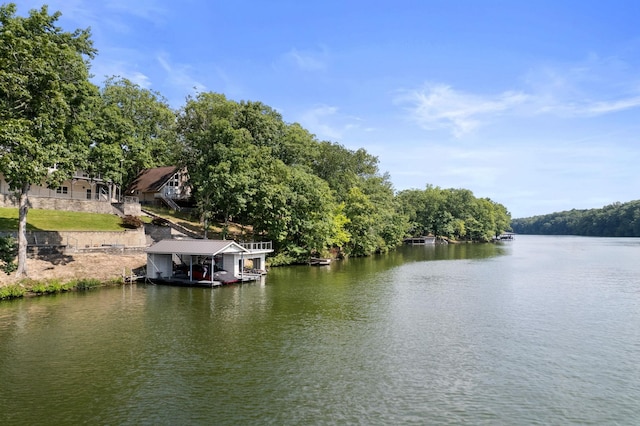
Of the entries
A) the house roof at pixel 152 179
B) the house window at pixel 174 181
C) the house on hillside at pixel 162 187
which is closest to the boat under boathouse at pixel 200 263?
the house on hillside at pixel 162 187

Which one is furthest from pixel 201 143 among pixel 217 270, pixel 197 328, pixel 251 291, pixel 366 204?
pixel 197 328

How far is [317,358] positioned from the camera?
20.7 m

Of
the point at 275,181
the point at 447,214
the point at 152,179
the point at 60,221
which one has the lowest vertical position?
the point at 60,221

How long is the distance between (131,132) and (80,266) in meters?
30.4

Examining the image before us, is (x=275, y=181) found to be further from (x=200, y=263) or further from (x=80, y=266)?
(x=80, y=266)

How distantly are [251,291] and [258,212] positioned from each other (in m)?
19.4

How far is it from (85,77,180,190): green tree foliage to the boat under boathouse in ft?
47.1

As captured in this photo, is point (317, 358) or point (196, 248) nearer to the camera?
point (317, 358)

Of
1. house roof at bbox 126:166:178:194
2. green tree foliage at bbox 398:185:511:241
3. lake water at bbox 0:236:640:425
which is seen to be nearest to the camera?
lake water at bbox 0:236:640:425

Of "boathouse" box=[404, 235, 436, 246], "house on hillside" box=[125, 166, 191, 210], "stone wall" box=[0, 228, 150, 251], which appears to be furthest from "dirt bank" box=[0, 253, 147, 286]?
"boathouse" box=[404, 235, 436, 246]

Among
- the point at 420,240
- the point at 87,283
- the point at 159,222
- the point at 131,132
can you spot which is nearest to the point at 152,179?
the point at 131,132

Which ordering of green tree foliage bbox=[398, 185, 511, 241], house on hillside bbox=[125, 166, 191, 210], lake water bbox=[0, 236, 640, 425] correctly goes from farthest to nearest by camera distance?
green tree foliage bbox=[398, 185, 511, 241]
house on hillside bbox=[125, 166, 191, 210]
lake water bbox=[0, 236, 640, 425]

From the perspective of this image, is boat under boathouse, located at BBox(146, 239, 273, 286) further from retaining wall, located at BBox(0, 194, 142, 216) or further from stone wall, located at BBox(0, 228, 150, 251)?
retaining wall, located at BBox(0, 194, 142, 216)

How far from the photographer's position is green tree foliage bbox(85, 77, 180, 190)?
52075 millimetres
